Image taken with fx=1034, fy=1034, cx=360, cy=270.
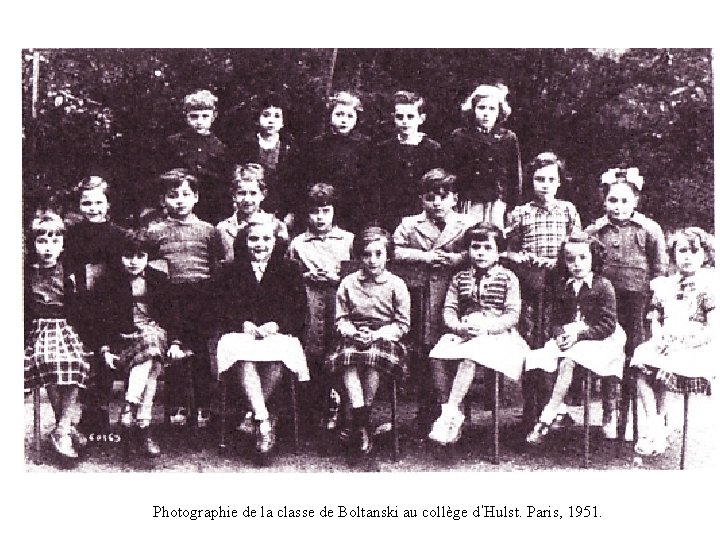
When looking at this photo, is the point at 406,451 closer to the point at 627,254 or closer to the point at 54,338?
the point at 627,254

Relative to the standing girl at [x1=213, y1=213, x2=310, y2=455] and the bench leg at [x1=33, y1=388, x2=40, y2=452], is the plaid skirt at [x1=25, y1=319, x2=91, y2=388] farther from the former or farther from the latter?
the standing girl at [x1=213, y1=213, x2=310, y2=455]

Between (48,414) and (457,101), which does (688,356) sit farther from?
(48,414)

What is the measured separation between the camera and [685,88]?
4.73 meters

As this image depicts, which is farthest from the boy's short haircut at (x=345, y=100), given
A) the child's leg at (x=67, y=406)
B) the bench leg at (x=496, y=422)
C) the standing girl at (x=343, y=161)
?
the child's leg at (x=67, y=406)

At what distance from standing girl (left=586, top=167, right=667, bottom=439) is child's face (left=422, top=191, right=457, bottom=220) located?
65 cm

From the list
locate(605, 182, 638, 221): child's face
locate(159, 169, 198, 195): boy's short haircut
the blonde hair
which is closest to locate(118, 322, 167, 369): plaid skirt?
locate(159, 169, 198, 195): boy's short haircut

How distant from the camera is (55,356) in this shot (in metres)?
4.67

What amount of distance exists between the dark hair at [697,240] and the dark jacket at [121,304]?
2.32m

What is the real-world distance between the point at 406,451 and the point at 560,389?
0.75 metres

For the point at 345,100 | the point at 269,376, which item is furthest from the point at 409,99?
the point at 269,376

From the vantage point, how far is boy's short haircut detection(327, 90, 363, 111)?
4730mm

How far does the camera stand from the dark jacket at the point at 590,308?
470 centimetres
